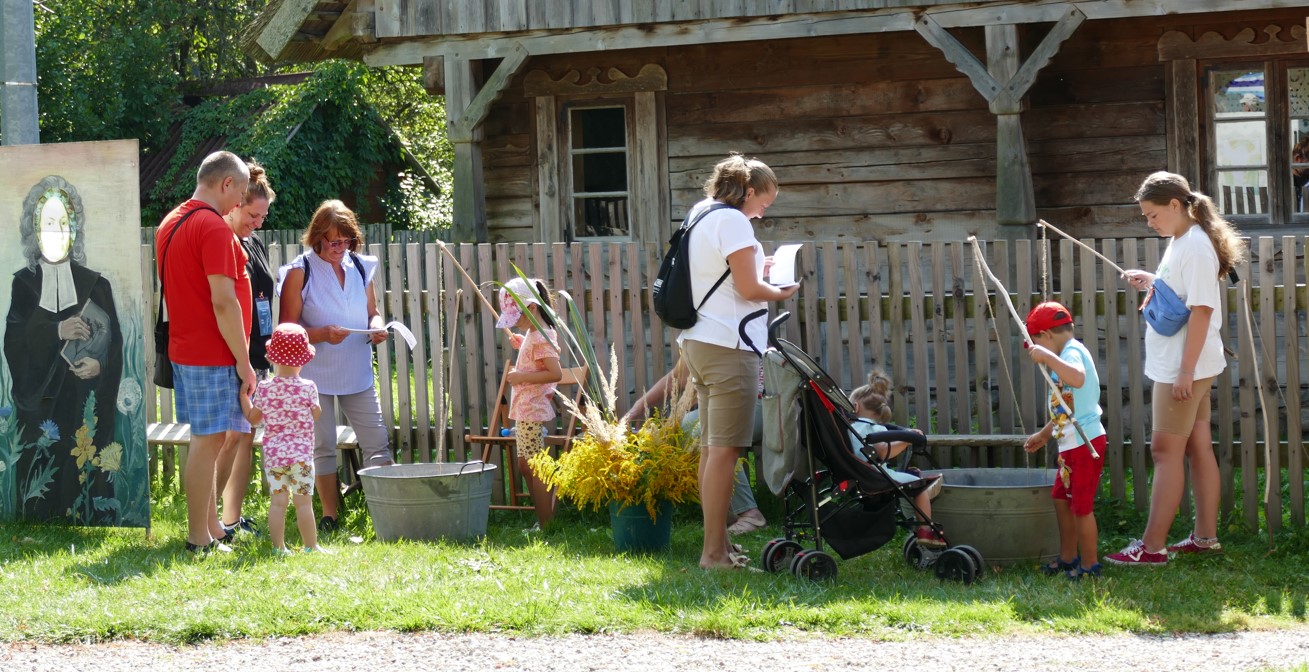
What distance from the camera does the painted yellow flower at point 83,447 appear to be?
6594 millimetres

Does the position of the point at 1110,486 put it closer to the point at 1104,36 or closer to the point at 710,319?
the point at 710,319

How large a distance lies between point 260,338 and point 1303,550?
486 centimetres

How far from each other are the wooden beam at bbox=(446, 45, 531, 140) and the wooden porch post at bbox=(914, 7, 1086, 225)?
10.8ft

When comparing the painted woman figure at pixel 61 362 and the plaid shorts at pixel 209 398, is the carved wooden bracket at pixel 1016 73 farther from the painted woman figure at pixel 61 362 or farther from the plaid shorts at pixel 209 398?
the painted woman figure at pixel 61 362

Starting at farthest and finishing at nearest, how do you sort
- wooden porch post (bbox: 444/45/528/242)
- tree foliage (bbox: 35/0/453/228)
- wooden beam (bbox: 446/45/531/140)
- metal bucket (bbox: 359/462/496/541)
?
tree foliage (bbox: 35/0/453/228)
wooden porch post (bbox: 444/45/528/242)
wooden beam (bbox: 446/45/531/140)
metal bucket (bbox: 359/462/496/541)

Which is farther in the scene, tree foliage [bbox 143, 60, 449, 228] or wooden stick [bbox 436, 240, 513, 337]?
tree foliage [bbox 143, 60, 449, 228]

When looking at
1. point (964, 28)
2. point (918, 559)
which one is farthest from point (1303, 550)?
point (964, 28)

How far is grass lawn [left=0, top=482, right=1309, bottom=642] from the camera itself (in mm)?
4762

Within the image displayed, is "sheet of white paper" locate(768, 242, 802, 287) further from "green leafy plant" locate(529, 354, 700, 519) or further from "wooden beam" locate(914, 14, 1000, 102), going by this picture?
"wooden beam" locate(914, 14, 1000, 102)

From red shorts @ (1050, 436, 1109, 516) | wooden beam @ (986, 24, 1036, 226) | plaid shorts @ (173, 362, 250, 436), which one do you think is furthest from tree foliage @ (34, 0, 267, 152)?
red shorts @ (1050, 436, 1109, 516)

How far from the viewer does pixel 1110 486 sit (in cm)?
686

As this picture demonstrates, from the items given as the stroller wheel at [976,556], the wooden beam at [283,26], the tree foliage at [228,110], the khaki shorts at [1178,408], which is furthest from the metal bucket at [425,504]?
the tree foliage at [228,110]

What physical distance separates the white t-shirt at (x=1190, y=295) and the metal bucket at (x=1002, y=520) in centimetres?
74

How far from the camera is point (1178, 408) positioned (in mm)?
5746
